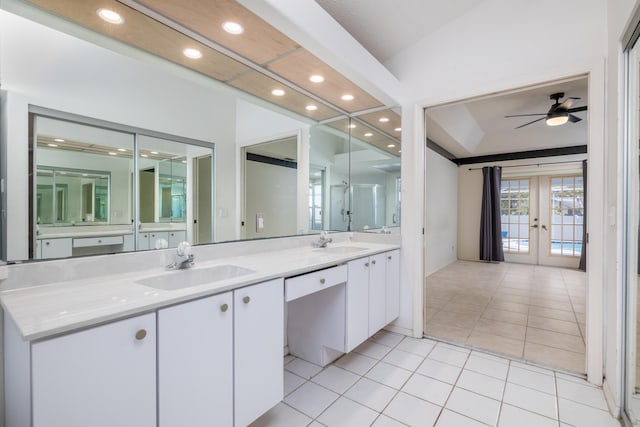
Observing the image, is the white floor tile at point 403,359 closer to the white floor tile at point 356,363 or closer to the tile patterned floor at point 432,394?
the tile patterned floor at point 432,394

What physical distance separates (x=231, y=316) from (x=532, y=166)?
6845mm

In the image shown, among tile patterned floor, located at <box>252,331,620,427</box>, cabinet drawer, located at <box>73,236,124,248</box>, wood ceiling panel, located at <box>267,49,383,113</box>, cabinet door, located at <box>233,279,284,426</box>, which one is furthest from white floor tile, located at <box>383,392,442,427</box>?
wood ceiling panel, located at <box>267,49,383,113</box>

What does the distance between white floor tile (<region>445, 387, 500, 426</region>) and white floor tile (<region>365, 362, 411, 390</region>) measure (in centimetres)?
31

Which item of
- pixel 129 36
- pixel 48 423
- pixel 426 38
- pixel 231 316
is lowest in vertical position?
pixel 48 423

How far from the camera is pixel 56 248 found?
1328mm

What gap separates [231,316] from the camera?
4.23 feet

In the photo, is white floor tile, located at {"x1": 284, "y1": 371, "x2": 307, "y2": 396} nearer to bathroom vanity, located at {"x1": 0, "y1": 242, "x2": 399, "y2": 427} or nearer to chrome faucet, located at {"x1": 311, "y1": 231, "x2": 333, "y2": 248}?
bathroom vanity, located at {"x1": 0, "y1": 242, "x2": 399, "y2": 427}

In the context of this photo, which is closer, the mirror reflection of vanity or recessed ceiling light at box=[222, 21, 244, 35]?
the mirror reflection of vanity

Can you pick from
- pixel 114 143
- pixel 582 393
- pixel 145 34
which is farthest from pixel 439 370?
pixel 145 34

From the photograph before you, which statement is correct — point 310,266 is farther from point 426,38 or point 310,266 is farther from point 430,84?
point 426,38

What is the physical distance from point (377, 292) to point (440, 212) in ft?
12.5

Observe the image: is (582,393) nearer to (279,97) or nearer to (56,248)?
(279,97)

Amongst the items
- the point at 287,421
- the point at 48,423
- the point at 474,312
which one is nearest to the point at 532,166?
the point at 474,312

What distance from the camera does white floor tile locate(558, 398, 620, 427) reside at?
1.59 m
